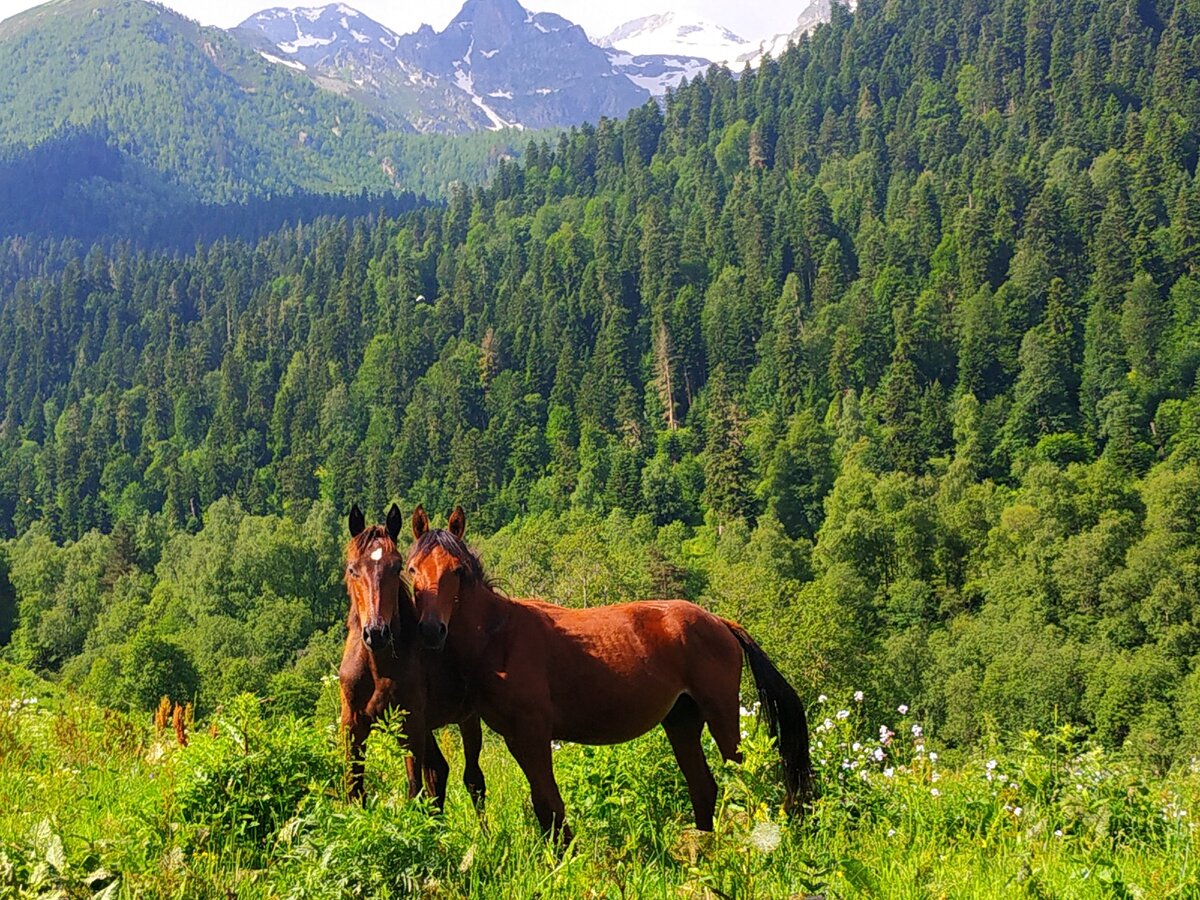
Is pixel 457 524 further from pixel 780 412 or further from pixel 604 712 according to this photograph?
pixel 780 412

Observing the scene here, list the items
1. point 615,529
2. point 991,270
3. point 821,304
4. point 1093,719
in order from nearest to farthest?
point 1093,719
point 615,529
point 991,270
point 821,304

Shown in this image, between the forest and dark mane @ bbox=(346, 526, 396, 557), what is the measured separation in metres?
43.1

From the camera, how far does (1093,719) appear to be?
5772 centimetres

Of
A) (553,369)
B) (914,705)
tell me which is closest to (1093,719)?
(914,705)

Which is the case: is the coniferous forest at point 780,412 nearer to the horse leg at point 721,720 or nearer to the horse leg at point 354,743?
the horse leg at point 721,720

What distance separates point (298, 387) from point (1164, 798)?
164666mm

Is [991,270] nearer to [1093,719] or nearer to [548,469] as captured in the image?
[548,469]

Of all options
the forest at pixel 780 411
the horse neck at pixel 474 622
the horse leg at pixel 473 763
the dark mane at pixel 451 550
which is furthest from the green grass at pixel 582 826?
the forest at pixel 780 411

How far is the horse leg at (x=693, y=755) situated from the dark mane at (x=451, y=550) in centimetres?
203

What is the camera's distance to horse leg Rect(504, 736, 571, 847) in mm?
7148

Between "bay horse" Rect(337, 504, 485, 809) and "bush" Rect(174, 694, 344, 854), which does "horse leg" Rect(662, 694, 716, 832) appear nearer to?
"bay horse" Rect(337, 504, 485, 809)

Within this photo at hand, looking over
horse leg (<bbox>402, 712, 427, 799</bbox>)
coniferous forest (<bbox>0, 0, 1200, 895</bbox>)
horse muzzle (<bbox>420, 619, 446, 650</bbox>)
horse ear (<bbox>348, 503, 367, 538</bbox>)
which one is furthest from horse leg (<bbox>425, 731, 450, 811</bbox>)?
coniferous forest (<bbox>0, 0, 1200, 895</bbox>)

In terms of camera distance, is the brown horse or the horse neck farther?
the horse neck

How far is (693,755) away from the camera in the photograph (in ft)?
27.4
